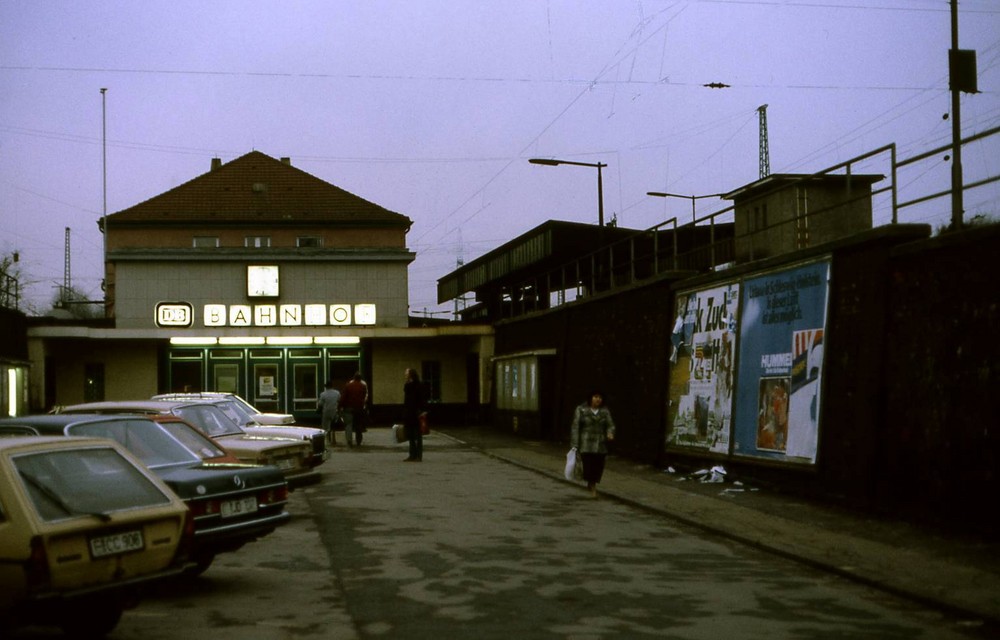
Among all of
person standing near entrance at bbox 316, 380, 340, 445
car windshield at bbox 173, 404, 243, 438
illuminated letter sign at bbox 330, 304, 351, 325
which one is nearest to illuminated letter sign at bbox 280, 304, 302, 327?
illuminated letter sign at bbox 330, 304, 351, 325

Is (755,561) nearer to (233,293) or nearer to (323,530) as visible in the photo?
(323,530)

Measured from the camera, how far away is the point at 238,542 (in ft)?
33.0

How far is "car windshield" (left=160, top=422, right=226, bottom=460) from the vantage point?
493 inches

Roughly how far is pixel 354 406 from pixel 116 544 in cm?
2310

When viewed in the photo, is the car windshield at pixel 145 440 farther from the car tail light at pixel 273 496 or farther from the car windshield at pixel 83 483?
the car windshield at pixel 83 483

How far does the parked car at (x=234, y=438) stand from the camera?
49.0 ft

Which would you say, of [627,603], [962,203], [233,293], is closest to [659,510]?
[962,203]

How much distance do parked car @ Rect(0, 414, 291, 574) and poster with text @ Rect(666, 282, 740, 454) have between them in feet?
36.3

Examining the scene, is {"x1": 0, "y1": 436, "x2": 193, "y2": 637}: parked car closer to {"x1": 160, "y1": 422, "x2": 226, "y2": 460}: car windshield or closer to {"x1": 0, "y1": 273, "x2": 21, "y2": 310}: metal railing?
{"x1": 160, "y1": 422, "x2": 226, "y2": 460}: car windshield

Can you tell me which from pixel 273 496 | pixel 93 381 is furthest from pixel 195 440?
pixel 93 381

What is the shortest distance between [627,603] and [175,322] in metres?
44.0

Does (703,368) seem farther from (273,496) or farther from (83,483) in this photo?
(83,483)

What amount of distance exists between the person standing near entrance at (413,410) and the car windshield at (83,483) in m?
16.6

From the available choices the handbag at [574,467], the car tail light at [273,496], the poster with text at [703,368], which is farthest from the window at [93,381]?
the car tail light at [273,496]
